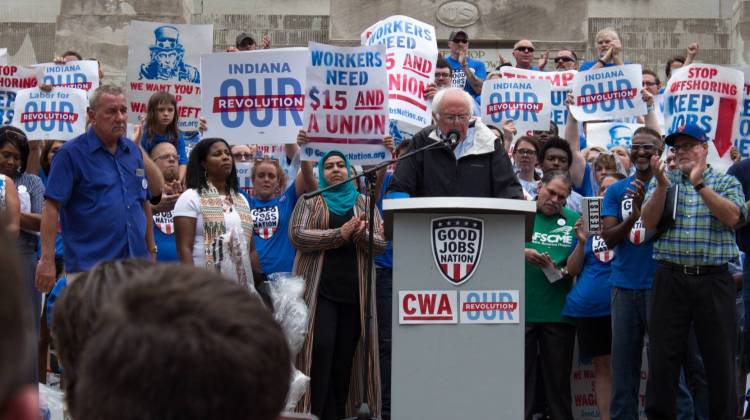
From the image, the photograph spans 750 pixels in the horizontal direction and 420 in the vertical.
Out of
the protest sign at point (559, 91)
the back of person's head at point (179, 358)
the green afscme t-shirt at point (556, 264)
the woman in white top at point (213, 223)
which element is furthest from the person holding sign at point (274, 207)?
the back of person's head at point (179, 358)

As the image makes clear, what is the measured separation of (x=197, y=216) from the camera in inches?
292

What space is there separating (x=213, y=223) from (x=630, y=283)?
8.60 ft

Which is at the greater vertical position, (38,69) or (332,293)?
(38,69)

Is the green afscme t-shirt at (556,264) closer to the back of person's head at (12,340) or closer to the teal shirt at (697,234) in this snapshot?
the teal shirt at (697,234)

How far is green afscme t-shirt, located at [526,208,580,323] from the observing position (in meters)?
8.31

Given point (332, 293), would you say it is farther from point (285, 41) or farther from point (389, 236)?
point (285, 41)

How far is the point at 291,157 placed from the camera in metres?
9.97

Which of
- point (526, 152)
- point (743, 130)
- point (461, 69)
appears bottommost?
point (526, 152)

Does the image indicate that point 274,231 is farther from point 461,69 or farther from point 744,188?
point 461,69

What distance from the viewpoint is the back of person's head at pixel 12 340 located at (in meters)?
0.93

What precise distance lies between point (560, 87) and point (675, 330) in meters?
5.27

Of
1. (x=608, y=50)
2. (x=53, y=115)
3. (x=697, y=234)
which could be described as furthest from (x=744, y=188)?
(x=53, y=115)

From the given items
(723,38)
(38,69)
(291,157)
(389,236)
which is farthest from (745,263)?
(723,38)

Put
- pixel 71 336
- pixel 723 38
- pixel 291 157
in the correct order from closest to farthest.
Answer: pixel 71 336
pixel 291 157
pixel 723 38
